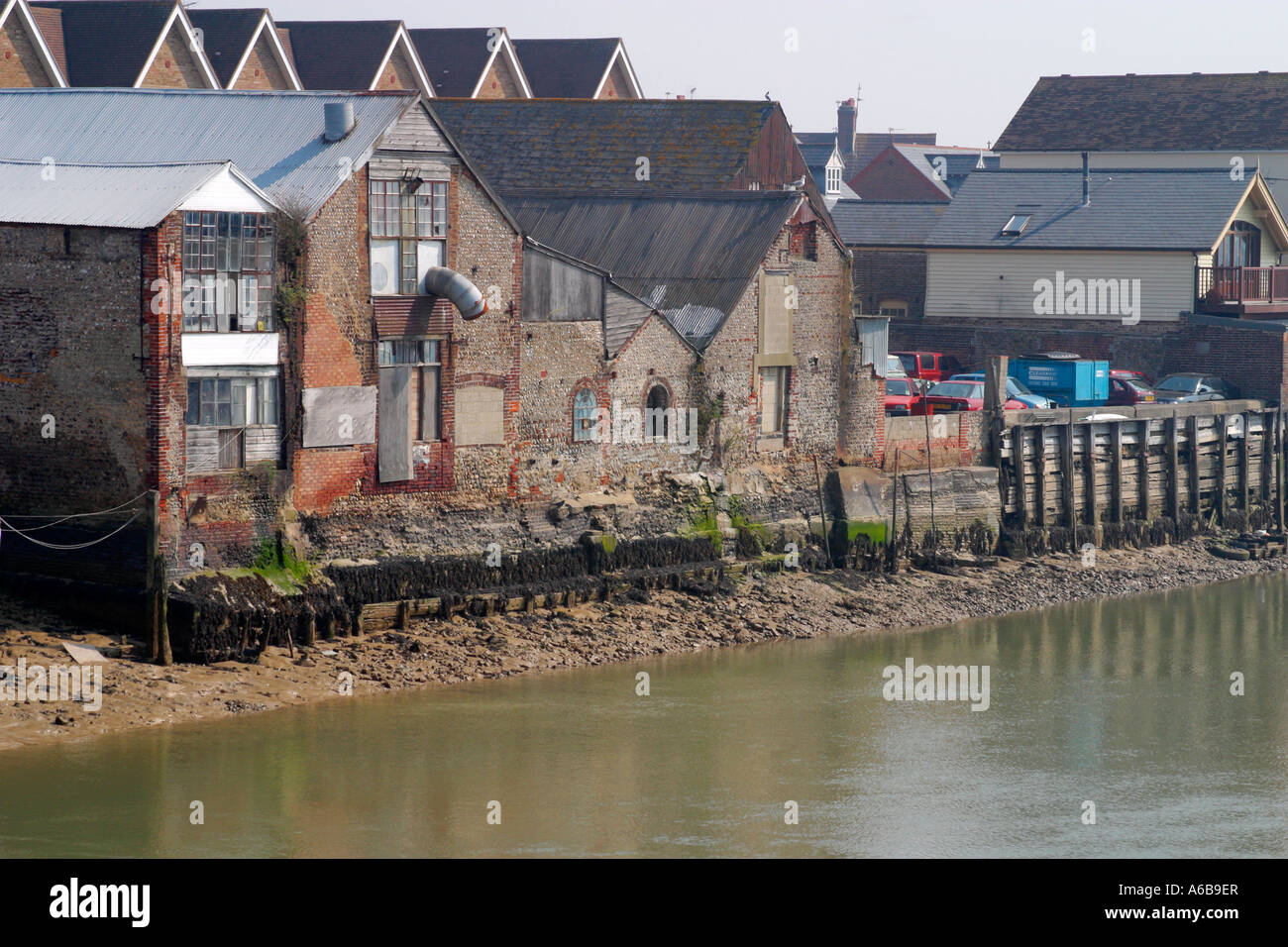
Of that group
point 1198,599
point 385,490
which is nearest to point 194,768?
point 385,490

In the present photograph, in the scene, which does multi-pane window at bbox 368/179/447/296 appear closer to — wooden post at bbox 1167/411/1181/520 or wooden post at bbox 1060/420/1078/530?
wooden post at bbox 1060/420/1078/530

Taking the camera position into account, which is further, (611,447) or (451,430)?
(611,447)

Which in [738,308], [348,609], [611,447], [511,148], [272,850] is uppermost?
[511,148]

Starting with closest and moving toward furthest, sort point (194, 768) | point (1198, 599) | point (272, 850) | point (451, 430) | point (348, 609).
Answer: point (272, 850)
point (194, 768)
point (348, 609)
point (451, 430)
point (1198, 599)

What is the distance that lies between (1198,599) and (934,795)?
15815 mm

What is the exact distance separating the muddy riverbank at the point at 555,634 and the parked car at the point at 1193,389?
631 cm

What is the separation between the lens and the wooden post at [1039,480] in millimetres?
39562

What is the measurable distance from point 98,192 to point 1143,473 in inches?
914

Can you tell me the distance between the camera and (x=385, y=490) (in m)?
29.9

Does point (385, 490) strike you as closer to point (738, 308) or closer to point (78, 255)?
point (78, 255)

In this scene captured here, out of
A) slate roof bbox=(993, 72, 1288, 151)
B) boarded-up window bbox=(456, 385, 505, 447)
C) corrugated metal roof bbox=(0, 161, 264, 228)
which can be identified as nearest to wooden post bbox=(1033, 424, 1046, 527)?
boarded-up window bbox=(456, 385, 505, 447)

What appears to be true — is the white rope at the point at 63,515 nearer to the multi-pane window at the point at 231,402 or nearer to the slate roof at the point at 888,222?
the multi-pane window at the point at 231,402

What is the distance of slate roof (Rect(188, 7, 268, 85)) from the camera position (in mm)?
57375

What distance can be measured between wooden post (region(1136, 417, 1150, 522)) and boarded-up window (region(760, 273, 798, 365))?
9.45 metres
